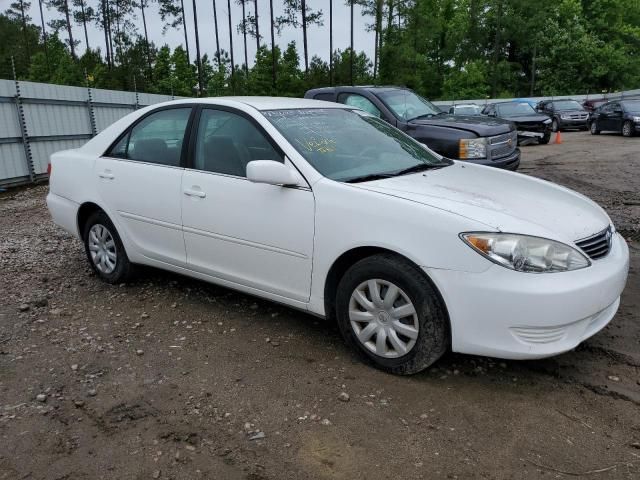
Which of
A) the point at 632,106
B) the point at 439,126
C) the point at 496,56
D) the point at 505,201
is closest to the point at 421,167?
the point at 505,201

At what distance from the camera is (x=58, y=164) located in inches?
202

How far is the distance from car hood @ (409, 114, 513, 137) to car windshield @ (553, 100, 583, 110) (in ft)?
59.4

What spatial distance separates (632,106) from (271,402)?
2160cm

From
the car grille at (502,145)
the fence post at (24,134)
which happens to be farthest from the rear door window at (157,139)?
the fence post at (24,134)

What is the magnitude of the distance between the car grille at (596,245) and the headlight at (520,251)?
0.25 m

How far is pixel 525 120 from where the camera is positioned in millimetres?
18172

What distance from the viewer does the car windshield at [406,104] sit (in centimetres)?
811

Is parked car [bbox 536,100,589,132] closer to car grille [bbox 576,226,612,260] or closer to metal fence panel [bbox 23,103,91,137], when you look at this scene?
metal fence panel [bbox 23,103,91,137]

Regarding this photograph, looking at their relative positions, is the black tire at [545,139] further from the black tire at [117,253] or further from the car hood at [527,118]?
the black tire at [117,253]

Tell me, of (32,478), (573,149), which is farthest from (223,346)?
(573,149)

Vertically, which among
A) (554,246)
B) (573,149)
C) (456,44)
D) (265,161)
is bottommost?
(573,149)

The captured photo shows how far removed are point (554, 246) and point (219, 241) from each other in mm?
2181

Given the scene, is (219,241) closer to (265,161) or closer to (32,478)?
(265,161)

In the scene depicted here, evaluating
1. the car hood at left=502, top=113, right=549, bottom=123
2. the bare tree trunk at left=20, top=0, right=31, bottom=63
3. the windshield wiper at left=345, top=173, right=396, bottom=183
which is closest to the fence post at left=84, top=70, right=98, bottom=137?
the windshield wiper at left=345, top=173, right=396, bottom=183
